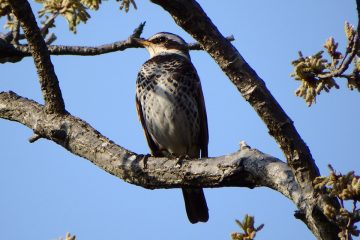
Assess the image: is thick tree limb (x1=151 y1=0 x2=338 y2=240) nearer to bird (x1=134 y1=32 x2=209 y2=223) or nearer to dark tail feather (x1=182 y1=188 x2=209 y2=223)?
bird (x1=134 y1=32 x2=209 y2=223)

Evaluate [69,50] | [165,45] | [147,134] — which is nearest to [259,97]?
[69,50]

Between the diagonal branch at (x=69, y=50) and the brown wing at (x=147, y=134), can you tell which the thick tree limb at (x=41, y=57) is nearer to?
the diagonal branch at (x=69, y=50)

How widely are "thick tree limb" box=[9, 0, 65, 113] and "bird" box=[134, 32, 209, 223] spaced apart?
85.6 inches

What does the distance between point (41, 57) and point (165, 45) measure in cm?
368

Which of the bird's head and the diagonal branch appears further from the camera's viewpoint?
the bird's head

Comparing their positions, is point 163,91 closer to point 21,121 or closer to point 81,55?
point 81,55

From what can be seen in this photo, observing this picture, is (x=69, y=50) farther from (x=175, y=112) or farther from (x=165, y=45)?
(x=165, y=45)

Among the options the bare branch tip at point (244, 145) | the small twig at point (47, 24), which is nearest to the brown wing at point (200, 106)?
the small twig at point (47, 24)

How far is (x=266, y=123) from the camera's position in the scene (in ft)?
13.3

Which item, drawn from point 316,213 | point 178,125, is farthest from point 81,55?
point 316,213

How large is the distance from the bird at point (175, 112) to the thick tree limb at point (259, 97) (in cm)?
347

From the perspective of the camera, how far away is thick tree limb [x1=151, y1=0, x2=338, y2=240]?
12.7 ft

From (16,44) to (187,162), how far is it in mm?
2350

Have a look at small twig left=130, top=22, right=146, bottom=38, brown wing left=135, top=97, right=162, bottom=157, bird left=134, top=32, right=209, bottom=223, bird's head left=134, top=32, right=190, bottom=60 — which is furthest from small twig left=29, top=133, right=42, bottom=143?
bird's head left=134, top=32, right=190, bottom=60
